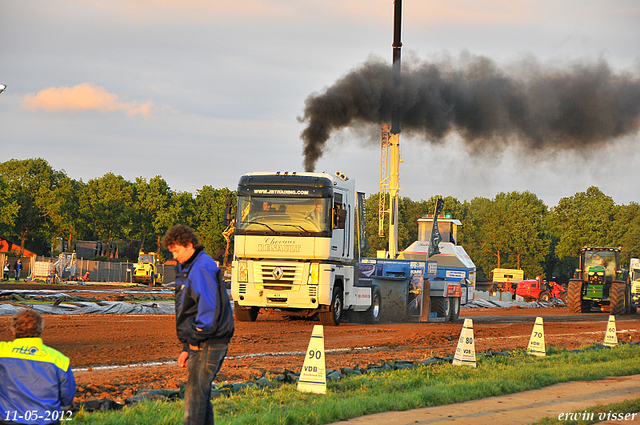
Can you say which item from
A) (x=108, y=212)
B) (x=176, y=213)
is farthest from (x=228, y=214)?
(x=176, y=213)

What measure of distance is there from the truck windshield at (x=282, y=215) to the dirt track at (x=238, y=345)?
2.77m

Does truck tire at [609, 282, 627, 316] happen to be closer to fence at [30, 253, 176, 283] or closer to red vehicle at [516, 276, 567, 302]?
red vehicle at [516, 276, 567, 302]

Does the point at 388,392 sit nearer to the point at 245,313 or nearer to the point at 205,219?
the point at 245,313

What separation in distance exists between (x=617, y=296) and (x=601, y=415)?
29480 mm

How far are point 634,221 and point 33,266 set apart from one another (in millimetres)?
80014

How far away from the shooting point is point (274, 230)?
1858 cm

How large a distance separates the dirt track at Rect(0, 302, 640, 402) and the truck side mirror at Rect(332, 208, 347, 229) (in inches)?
114

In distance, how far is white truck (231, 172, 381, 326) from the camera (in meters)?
18.4

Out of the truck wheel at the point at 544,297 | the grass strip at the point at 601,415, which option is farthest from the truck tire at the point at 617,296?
the grass strip at the point at 601,415

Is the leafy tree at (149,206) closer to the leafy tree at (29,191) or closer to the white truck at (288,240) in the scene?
the leafy tree at (29,191)

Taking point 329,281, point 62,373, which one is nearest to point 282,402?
point 62,373

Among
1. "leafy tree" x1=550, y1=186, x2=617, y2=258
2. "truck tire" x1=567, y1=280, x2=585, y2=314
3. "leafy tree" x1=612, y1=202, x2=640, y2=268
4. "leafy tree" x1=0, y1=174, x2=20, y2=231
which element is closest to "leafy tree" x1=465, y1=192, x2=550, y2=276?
"leafy tree" x1=550, y1=186, x2=617, y2=258

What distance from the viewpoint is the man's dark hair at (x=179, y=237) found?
5.59 meters

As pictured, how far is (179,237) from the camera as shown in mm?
5613
